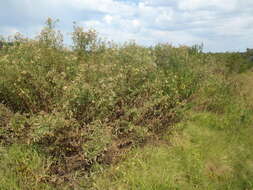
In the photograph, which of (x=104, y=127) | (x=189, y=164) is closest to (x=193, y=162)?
(x=189, y=164)

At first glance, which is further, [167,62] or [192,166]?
[167,62]

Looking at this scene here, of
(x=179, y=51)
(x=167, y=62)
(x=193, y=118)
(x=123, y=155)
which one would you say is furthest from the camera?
(x=179, y=51)

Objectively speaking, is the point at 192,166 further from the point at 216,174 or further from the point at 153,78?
the point at 153,78

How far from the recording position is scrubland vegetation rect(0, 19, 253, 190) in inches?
150

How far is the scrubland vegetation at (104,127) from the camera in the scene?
3803mm

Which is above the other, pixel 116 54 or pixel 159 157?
pixel 116 54

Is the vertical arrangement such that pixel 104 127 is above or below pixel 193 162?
above

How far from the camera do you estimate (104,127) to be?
421 centimetres

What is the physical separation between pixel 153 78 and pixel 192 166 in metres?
2.09

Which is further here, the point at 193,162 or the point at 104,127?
the point at 193,162

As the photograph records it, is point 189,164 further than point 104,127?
A: Yes

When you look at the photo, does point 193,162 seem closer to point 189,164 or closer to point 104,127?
point 189,164

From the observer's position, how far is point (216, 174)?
4.39 metres

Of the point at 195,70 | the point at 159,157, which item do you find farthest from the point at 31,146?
the point at 195,70
